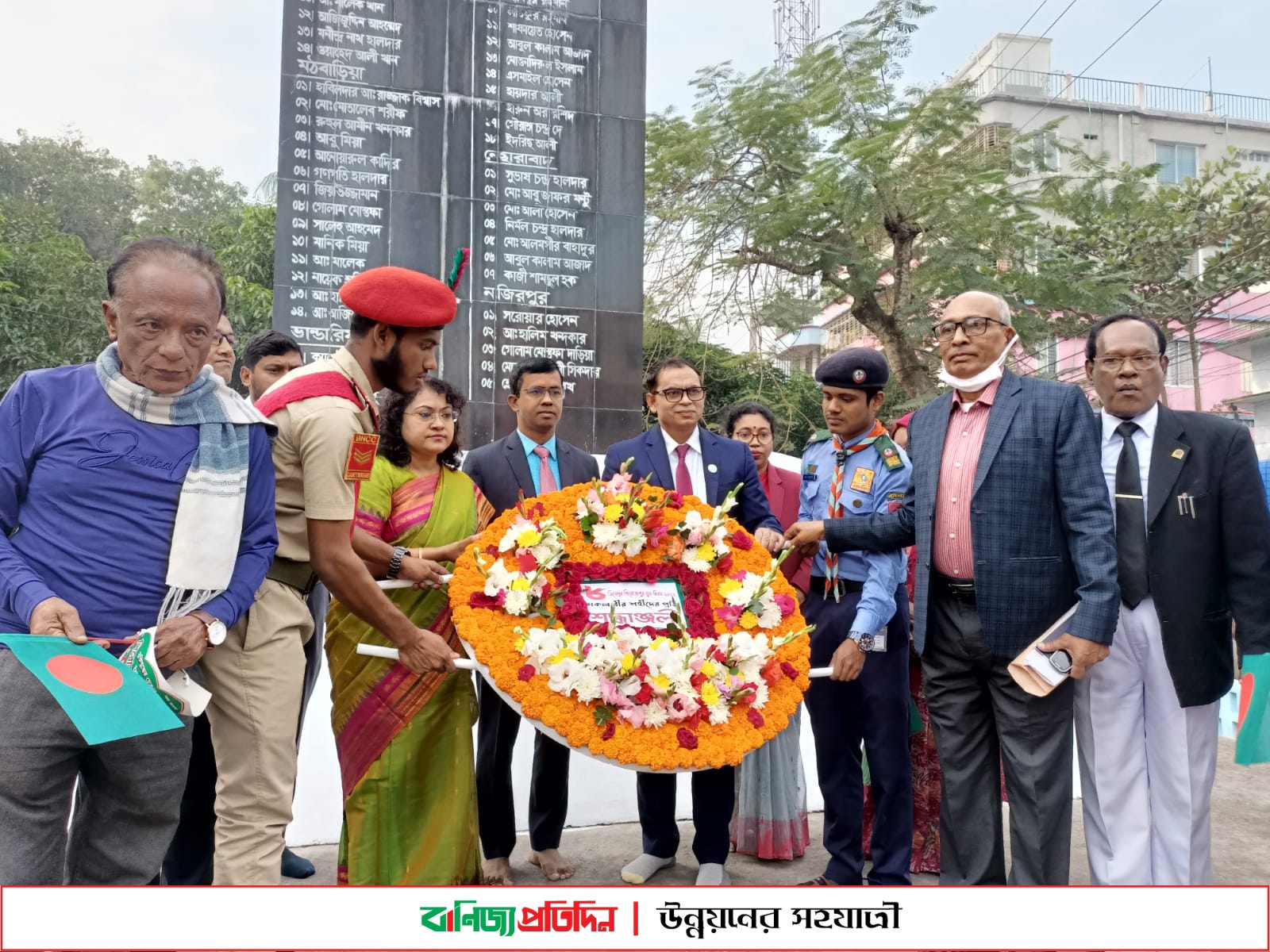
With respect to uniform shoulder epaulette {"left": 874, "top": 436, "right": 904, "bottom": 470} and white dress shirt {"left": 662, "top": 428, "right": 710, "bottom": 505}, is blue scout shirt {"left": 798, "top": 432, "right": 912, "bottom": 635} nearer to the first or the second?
uniform shoulder epaulette {"left": 874, "top": 436, "right": 904, "bottom": 470}

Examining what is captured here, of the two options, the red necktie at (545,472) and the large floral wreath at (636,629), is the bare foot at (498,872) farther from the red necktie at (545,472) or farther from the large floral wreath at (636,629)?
the red necktie at (545,472)

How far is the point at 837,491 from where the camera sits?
377cm

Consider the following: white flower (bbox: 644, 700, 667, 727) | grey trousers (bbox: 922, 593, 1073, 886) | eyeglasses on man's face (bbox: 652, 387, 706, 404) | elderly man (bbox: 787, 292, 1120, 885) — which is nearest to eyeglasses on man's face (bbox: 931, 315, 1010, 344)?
elderly man (bbox: 787, 292, 1120, 885)

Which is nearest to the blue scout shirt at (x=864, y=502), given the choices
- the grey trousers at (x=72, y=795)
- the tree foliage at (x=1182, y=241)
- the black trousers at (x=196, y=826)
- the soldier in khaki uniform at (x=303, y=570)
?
the soldier in khaki uniform at (x=303, y=570)

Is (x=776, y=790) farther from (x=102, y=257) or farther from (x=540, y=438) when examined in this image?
(x=102, y=257)

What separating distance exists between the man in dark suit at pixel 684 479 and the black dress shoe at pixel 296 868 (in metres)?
1.33

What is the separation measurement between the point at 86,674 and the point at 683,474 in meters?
2.62

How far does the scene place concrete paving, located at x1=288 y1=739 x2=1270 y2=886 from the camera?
13.2 ft

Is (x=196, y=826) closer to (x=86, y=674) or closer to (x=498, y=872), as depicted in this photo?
(x=498, y=872)

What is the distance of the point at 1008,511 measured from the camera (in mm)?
3100

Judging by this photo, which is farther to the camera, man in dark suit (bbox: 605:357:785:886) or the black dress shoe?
the black dress shoe

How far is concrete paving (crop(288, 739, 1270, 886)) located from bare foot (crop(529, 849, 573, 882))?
38 mm

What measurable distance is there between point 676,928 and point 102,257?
3532 centimetres

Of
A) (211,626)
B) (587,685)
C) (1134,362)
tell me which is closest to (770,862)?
(587,685)
